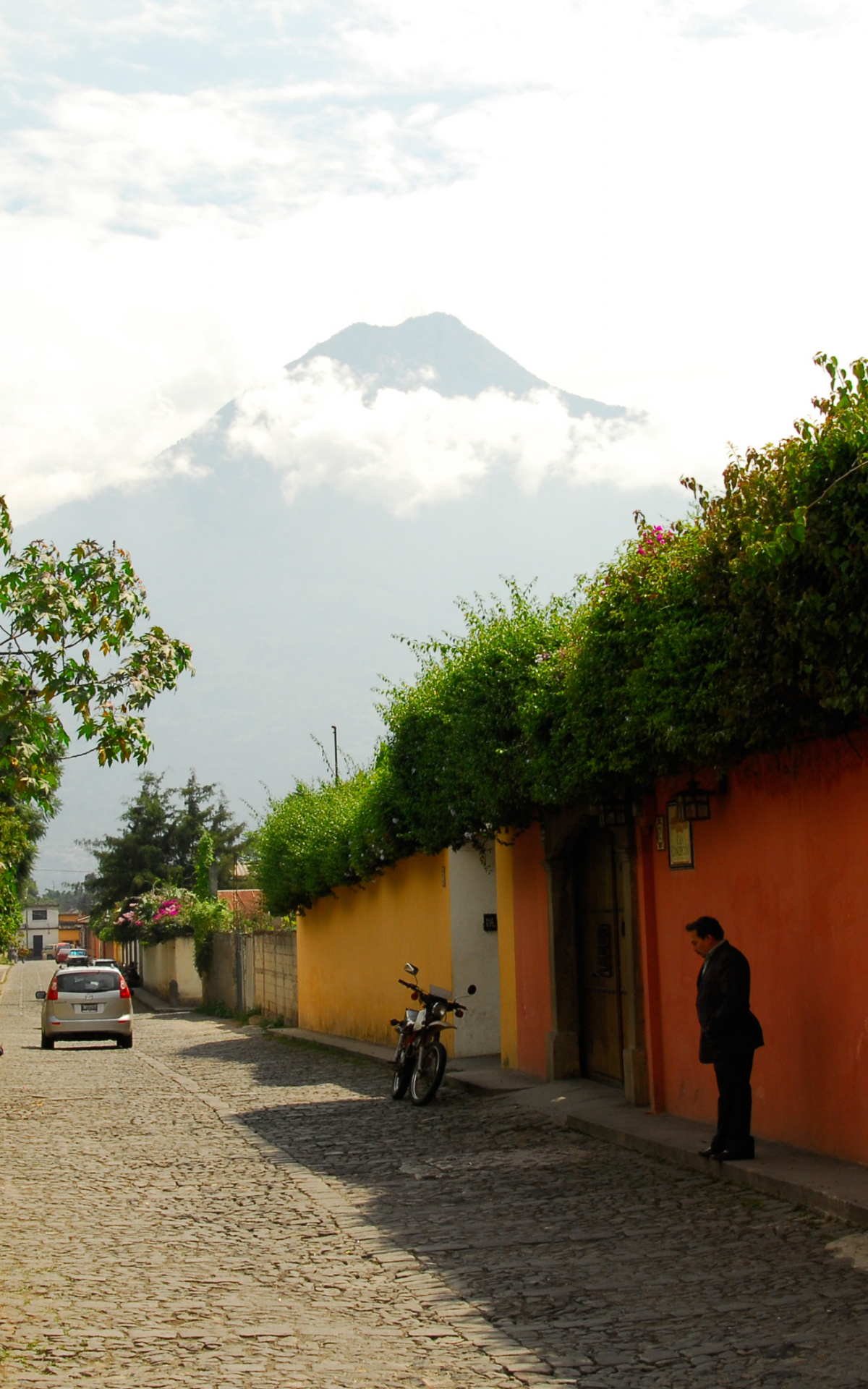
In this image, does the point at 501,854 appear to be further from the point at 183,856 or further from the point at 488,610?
the point at 183,856

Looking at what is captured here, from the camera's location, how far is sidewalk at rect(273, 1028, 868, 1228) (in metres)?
7.82

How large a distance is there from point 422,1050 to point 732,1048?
19.3 ft

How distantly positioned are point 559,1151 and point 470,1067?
6.64 m

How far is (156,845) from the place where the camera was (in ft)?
261

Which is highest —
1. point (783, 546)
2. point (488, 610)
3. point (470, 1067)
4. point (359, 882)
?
point (488, 610)

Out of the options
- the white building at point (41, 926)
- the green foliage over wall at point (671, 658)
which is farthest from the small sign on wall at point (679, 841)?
Answer: the white building at point (41, 926)

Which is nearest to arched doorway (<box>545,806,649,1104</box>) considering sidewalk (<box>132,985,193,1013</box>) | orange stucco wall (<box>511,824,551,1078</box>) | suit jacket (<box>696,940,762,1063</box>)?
orange stucco wall (<box>511,824,551,1078</box>)

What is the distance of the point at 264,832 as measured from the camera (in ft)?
94.8

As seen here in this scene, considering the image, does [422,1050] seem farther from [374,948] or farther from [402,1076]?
[374,948]

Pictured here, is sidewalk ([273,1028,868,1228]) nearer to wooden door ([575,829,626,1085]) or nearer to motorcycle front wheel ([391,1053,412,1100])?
wooden door ([575,829,626,1085])

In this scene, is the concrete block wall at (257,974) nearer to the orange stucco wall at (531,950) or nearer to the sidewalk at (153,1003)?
the sidewalk at (153,1003)

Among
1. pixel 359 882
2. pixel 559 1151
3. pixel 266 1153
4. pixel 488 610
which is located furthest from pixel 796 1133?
pixel 359 882

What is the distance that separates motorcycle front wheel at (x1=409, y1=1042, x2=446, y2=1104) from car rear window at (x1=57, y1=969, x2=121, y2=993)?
477 inches

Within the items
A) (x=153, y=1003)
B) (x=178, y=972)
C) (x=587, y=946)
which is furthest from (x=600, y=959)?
(x=153, y=1003)
